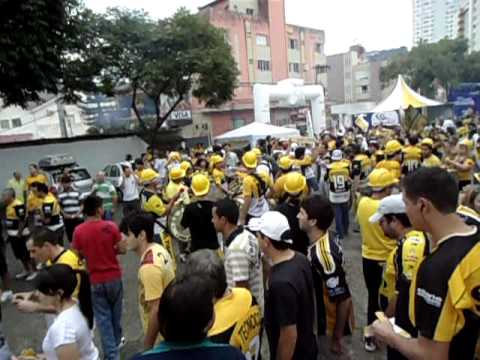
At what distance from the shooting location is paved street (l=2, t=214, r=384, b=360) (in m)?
4.54

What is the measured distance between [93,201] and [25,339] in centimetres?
243

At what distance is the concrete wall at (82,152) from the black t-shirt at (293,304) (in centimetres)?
1633

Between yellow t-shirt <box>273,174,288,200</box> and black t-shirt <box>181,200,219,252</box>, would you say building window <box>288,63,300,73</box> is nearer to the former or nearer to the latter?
yellow t-shirt <box>273,174,288,200</box>

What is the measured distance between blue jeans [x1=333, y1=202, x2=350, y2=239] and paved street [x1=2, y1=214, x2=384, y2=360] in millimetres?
801

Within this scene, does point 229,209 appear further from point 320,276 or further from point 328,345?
point 328,345

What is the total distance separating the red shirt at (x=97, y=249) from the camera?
13.1ft

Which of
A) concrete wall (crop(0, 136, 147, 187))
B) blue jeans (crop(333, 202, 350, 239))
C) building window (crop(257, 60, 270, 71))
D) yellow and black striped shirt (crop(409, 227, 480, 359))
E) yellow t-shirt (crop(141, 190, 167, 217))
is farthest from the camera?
building window (crop(257, 60, 270, 71))

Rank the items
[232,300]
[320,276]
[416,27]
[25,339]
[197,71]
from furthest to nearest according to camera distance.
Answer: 1. [416,27]
2. [197,71]
3. [25,339]
4. [320,276]
5. [232,300]

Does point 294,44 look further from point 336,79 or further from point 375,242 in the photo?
point 375,242

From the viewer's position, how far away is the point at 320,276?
358 centimetres

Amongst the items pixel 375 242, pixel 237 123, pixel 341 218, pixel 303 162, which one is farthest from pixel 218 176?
pixel 237 123

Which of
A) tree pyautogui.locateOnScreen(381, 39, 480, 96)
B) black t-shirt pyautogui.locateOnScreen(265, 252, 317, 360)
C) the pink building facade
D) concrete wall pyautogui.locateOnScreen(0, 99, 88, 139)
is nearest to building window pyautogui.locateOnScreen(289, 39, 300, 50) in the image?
the pink building facade

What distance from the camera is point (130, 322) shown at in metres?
5.40

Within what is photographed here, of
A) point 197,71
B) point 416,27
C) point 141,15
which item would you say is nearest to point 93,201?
point 197,71
